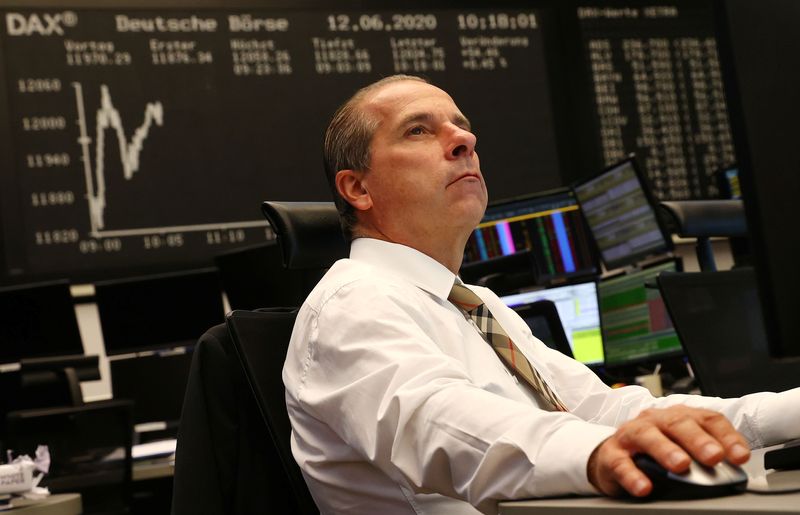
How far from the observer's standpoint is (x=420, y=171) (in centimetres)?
152

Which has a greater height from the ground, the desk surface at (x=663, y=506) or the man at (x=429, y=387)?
the man at (x=429, y=387)

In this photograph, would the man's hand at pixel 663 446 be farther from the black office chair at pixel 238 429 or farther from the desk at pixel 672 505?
the black office chair at pixel 238 429

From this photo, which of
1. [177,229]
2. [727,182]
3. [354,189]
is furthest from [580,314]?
[177,229]

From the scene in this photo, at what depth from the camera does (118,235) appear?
462cm

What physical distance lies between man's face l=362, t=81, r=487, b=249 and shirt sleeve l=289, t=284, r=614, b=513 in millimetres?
249

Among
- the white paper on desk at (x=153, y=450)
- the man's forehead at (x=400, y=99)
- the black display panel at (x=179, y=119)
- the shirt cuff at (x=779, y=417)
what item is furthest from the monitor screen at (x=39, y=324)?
the shirt cuff at (x=779, y=417)

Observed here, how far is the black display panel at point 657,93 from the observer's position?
5402 millimetres

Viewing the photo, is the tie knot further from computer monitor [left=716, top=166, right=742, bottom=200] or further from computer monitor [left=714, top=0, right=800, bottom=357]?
computer monitor [left=716, top=166, right=742, bottom=200]

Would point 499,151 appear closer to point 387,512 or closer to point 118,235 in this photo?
point 118,235

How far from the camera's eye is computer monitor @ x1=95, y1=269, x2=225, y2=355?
392cm

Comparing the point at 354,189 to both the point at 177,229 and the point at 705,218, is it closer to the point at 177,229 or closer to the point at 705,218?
the point at 705,218

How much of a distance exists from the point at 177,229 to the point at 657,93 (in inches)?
104

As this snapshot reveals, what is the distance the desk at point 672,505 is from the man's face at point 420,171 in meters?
0.65

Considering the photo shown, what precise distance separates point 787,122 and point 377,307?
493mm
